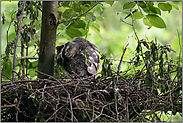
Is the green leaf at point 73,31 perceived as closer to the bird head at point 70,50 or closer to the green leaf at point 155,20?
the bird head at point 70,50

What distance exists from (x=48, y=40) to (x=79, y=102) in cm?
59

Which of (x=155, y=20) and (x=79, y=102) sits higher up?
(x=155, y=20)

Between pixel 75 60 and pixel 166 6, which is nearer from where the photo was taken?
pixel 166 6

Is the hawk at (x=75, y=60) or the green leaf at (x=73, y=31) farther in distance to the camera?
the green leaf at (x=73, y=31)

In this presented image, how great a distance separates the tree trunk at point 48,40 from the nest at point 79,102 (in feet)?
0.93

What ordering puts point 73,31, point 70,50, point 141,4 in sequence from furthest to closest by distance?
1. point 73,31
2. point 70,50
3. point 141,4

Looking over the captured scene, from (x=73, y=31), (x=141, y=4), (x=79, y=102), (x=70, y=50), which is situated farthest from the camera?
(x=73, y=31)

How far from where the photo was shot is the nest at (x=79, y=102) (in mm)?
808

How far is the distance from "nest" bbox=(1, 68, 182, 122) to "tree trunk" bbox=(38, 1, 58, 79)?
0.28 meters

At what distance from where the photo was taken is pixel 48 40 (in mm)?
1292

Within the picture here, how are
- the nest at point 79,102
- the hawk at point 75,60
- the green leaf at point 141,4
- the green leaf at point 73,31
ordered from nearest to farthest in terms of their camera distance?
the nest at point 79,102
the green leaf at point 141,4
the hawk at point 75,60
the green leaf at point 73,31


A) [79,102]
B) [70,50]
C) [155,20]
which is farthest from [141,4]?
[79,102]

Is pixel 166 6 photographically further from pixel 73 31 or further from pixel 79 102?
pixel 79 102

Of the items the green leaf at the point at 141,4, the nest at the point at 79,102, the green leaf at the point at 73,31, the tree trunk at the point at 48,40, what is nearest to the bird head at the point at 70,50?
the tree trunk at the point at 48,40
